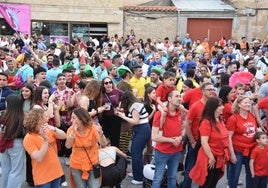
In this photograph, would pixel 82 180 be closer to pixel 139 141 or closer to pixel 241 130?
pixel 139 141

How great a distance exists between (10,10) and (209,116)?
9.63m

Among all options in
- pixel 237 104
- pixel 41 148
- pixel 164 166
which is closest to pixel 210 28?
pixel 237 104

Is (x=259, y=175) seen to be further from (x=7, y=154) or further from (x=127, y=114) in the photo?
(x=7, y=154)

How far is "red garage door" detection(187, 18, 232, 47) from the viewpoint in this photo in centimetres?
2489

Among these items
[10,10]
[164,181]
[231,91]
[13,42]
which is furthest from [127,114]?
[13,42]

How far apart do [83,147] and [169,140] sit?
1.26m

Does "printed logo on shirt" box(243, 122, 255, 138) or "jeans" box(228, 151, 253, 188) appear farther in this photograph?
"jeans" box(228, 151, 253, 188)

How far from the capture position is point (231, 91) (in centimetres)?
658

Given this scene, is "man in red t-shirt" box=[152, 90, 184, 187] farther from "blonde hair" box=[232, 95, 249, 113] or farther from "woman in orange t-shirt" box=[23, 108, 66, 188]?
"woman in orange t-shirt" box=[23, 108, 66, 188]

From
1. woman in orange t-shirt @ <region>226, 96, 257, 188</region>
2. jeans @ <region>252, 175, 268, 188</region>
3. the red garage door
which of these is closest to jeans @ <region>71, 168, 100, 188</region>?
woman in orange t-shirt @ <region>226, 96, 257, 188</region>

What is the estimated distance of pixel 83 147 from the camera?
5.38 meters

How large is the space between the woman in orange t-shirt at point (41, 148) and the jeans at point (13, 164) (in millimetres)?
590

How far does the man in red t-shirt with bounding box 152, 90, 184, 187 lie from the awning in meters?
19.3

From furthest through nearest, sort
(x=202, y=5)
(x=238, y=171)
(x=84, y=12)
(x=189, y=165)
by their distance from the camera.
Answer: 1. (x=202, y=5)
2. (x=84, y=12)
3. (x=189, y=165)
4. (x=238, y=171)
